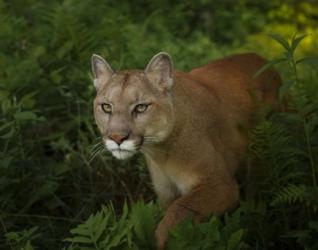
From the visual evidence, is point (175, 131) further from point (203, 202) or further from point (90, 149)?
point (90, 149)

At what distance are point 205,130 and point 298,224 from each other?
1137 millimetres

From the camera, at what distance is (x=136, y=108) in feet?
21.0

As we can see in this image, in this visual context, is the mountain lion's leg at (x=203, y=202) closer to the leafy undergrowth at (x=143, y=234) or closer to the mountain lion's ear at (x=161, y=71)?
the leafy undergrowth at (x=143, y=234)

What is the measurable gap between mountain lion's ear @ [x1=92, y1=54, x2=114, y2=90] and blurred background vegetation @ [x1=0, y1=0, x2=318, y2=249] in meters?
0.62

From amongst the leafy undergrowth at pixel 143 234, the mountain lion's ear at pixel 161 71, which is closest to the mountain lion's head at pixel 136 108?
the mountain lion's ear at pixel 161 71

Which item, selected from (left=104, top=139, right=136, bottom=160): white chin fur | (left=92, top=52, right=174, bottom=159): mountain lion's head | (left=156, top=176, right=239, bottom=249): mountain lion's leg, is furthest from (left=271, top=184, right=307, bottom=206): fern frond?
(left=104, top=139, right=136, bottom=160): white chin fur

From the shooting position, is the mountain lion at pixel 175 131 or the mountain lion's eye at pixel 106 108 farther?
the mountain lion's eye at pixel 106 108

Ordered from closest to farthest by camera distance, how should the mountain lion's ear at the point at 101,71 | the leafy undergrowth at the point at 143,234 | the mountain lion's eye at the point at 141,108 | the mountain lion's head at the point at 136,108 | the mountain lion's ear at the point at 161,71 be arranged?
the leafy undergrowth at the point at 143,234 → the mountain lion's head at the point at 136,108 → the mountain lion's eye at the point at 141,108 → the mountain lion's ear at the point at 161,71 → the mountain lion's ear at the point at 101,71

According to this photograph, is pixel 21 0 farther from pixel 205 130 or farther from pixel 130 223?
pixel 130 223

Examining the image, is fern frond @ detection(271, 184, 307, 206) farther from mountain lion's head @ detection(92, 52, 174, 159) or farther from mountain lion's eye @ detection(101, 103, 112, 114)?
mountain lion's eye @ detection(101, 103, 112, 114)

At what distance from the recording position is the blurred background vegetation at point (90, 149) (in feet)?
20.1

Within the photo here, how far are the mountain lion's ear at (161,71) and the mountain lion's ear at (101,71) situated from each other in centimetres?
39

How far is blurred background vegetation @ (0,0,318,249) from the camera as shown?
20.1ft

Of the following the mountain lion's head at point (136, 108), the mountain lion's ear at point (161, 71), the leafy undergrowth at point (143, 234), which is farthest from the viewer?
the mountain lion's ear at point (161, 71)
